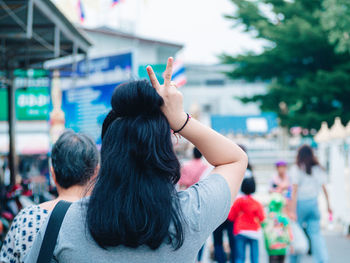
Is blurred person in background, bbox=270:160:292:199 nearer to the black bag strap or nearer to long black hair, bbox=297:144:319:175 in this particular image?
long black hair, bbox=297:144:319:175

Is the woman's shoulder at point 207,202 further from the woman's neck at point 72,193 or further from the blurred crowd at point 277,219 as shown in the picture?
the blurred crowd at point 277,219

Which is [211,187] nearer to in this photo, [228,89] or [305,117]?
[305,117]

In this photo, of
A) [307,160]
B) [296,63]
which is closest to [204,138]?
[307,160]

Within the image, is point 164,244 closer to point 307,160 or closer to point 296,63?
point 307,160

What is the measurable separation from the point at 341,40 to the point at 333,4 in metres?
1.47

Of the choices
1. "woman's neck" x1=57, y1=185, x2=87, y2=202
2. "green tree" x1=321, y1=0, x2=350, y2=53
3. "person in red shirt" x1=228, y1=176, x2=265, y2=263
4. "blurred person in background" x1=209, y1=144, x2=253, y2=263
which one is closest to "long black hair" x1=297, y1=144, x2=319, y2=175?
"blurred person in background" x1=209, y1=144, x2=253, y2=263

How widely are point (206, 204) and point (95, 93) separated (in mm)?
8003

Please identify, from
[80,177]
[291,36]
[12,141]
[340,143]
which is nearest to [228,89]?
[291,36]

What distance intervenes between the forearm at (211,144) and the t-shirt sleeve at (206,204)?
8cm

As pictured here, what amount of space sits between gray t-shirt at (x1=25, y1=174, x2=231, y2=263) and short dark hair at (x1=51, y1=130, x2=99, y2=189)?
3.16 ft

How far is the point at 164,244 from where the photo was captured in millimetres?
1355

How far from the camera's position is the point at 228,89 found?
37.0 metres

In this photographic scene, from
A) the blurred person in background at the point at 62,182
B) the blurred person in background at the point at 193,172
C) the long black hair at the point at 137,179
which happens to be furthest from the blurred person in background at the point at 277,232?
the long black hair at the point at 137,179

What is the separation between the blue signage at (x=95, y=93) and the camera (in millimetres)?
8875
